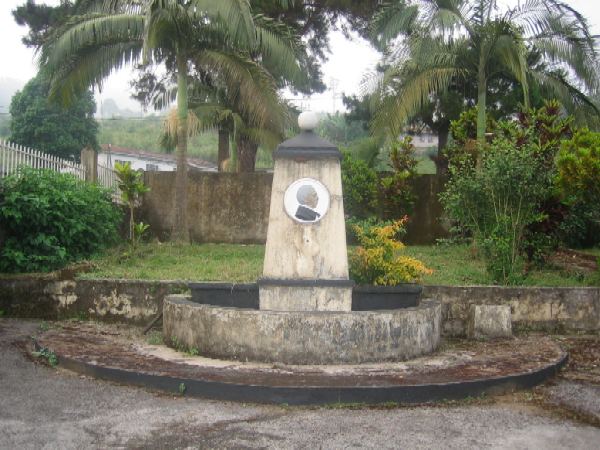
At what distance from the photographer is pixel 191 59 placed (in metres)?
14.4

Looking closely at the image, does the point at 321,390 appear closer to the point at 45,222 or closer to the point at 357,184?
the point at 45,222

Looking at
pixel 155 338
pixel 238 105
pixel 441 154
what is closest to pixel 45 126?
pixel 238 105

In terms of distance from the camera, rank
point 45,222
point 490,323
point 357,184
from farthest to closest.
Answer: point 357,184 < point 45,222 < point 490,323

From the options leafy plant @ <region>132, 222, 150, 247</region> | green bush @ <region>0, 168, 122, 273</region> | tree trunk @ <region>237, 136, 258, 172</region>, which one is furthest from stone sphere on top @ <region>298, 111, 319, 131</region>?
tree trunk @ <region>237, 136, 258, 172</region>

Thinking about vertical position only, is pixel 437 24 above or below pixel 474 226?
above

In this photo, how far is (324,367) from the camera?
24.1ft

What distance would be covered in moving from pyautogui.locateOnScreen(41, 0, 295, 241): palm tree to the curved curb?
6.86 m

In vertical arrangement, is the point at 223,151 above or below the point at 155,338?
above

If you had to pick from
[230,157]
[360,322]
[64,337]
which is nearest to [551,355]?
[360,322]

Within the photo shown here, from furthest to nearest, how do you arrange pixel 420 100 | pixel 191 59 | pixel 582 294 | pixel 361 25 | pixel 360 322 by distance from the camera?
pixel 361 25 → pixel 191 59 → pixel 420 100 → pixel 582 294 → pixel 360 322

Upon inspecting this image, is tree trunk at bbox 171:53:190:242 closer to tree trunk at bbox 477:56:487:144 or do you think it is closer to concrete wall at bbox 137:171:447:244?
concrete wall at bbox 137:171:447:244

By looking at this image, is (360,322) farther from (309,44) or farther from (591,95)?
(309,44)

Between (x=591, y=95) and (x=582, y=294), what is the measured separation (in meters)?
5.06

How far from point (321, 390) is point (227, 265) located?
19.2 ft
